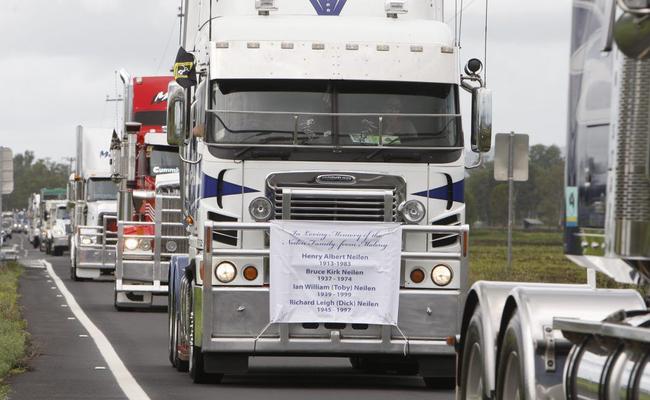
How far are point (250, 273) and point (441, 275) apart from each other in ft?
5.75

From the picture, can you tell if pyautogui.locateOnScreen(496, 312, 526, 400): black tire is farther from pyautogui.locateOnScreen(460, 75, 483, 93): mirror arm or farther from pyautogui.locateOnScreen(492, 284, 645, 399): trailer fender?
pyautogui.locateOnScreen(460, 75, 483, 93): mirror arm

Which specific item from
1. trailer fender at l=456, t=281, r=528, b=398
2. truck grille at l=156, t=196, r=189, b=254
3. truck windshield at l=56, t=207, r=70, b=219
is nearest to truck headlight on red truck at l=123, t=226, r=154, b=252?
truck grille at l=156, t=196, r=189, b=254

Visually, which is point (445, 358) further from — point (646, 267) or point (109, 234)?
point (109, 234)

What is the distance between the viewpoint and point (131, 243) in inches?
1122

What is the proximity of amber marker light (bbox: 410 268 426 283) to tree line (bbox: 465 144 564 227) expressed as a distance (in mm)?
130490

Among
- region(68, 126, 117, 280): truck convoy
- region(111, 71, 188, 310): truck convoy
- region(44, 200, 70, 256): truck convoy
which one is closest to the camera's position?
region(111, 71, 188, 310): truck convoy

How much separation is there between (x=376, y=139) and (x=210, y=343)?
2430mm

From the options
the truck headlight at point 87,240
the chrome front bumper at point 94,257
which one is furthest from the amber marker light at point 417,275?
the truck headlight at point 87,240

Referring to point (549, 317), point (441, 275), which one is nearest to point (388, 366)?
point (441, 275)

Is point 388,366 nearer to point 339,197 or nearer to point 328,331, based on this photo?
point 328,331

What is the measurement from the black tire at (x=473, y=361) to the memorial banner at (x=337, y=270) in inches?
200

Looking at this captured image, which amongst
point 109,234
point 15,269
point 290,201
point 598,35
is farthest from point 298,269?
point 15,269

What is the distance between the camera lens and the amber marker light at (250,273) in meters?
16.0

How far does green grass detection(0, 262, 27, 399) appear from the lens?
671 inches
